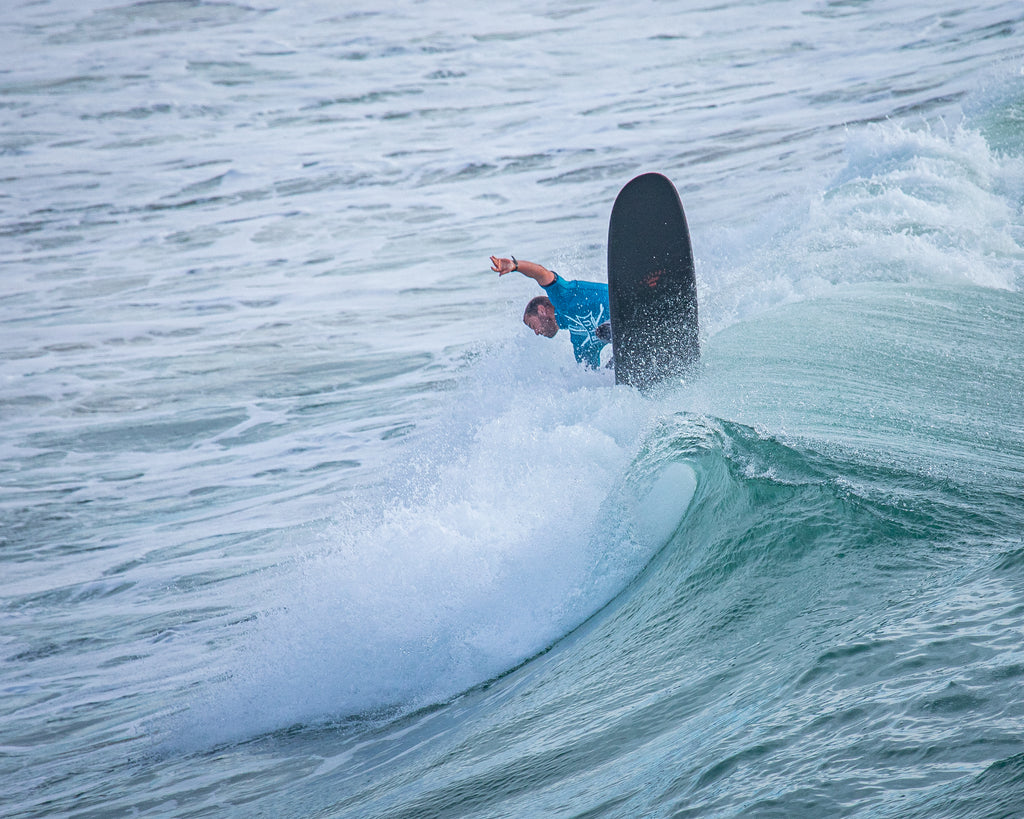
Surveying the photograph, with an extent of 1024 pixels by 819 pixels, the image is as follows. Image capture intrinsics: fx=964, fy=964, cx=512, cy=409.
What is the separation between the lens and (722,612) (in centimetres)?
418

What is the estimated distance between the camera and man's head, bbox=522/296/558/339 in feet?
24.9

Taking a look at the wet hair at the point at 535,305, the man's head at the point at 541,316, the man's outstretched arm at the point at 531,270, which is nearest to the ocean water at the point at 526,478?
the man's head at the point at 541,316

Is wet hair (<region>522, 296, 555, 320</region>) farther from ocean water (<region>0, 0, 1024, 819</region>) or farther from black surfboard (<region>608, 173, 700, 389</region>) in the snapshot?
ocean water (<region>0, 0, 1024, 819</region>)

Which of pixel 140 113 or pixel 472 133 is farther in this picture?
pixel 140 113

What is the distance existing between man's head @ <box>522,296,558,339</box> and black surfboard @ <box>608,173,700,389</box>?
0.50 metres

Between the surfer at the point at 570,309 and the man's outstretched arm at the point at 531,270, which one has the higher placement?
the man's outstretched arm at the point at 531,270

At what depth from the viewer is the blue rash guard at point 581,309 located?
760 centimetres

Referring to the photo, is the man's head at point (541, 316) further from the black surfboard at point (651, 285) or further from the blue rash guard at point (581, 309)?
the black surfboard at point (651, 285)

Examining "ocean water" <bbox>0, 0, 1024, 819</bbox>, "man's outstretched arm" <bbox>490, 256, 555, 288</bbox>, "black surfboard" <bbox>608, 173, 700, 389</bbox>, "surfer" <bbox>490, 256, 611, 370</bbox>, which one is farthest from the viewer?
"surfer" <bbox>490, 256, 611, 370</bbox>

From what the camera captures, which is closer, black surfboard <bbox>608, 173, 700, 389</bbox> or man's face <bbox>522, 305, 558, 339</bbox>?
black surfboard <bbox>608, 173, 700, 389</bbox>

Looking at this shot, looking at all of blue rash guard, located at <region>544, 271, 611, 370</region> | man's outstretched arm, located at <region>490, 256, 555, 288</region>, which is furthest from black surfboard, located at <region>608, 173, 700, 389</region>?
man's outstretched arm, located at <region>490, 256, 555, 288</region>

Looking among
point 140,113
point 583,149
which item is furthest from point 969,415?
point 140,113

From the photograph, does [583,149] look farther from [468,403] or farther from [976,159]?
[468,403]

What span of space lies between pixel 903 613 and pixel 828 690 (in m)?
0.49
